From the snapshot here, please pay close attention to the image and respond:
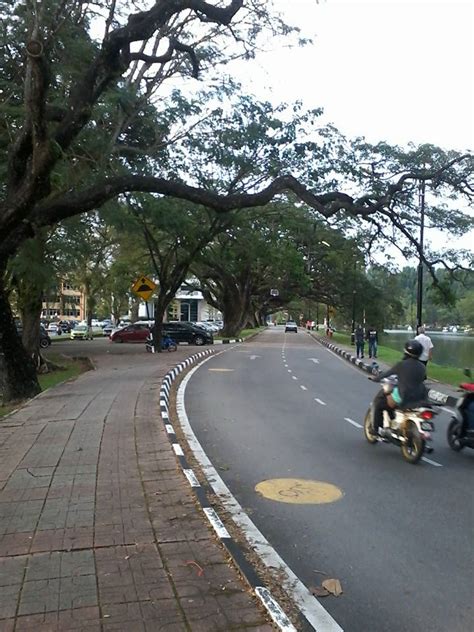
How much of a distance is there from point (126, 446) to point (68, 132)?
7387 millimetres

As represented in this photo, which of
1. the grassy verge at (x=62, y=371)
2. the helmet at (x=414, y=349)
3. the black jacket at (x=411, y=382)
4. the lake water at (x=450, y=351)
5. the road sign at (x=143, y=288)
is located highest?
the road sign at (x=143, y=288)

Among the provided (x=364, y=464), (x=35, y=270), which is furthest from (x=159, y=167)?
(x=364, y=464)

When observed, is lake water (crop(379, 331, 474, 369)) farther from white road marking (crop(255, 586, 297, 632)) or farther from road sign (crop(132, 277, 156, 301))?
white road marking (crop(255, 586, 297, 632))

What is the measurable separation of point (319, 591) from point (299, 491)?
2.70m

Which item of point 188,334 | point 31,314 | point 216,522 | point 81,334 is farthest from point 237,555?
point 81,334

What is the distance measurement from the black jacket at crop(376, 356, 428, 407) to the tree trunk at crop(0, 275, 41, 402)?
35.8 feet

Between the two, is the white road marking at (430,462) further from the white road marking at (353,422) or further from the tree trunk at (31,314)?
the tree trunk at (31,314)

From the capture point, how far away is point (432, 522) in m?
6.17

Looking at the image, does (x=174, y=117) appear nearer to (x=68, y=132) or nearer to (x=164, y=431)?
(x=68, y=132)

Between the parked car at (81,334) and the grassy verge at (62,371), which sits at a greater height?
the parked car at (81,334)

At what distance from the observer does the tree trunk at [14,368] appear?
54.4ft

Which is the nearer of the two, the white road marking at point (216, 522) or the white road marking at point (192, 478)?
the white road marking at point (216, 522)

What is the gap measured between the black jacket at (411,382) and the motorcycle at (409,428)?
0.13 m

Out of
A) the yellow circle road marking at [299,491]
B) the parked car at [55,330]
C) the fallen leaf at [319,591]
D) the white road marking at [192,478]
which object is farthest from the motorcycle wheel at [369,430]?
the parked car at [55,330]
